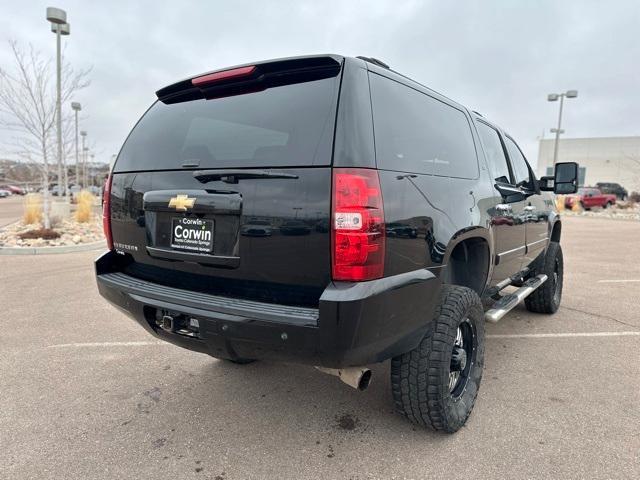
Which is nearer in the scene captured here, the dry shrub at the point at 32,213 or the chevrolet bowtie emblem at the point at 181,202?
the chevrolet bowtie emblem at the point at 181,202

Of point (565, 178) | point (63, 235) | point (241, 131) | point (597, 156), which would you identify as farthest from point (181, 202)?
point (597, 156)

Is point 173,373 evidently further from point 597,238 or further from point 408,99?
point 597,238

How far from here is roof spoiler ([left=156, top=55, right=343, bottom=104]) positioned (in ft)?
6.70

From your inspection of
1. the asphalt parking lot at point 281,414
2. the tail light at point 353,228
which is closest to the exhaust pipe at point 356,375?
the asphalt parking lot at point 281,414

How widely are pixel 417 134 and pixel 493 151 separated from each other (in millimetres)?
1492

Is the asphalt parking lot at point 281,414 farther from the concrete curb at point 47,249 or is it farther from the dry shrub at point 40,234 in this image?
the dry shrub at point 40,234

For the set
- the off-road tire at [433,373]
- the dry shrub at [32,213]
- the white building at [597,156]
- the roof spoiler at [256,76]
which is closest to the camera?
the roof spoiler at [256,76]

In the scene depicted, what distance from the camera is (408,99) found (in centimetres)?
235

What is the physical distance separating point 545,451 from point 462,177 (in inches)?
61.6

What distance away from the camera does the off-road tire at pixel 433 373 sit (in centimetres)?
226

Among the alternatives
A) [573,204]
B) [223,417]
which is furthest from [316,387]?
[573,204]

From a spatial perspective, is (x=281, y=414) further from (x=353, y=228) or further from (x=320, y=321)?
(x=353, y=228)

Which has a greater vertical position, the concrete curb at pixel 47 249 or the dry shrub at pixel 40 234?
the dry shrub at pixel 40 234

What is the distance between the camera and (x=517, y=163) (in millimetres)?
4230
